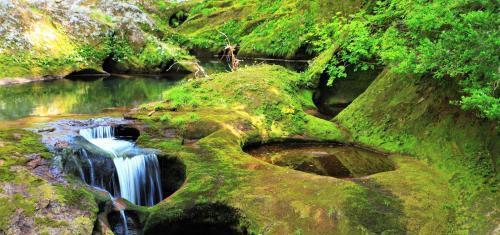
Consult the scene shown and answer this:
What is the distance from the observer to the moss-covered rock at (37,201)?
666 centimetres

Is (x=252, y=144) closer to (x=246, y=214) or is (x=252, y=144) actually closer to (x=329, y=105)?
(x=246, y=214)

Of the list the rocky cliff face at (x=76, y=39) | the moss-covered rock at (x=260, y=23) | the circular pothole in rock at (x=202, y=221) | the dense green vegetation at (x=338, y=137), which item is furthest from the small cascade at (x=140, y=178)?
the rocky cliff face at (x=76, y=39)

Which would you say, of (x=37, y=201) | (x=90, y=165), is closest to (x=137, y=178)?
(x=90, y=165)

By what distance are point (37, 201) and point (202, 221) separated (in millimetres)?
2611

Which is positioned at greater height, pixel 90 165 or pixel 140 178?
pixel 90 165

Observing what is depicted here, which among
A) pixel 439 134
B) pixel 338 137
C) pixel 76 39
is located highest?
pixel 76 39

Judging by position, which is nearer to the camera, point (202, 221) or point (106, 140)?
point (202, 221)

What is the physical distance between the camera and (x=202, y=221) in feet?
26.1

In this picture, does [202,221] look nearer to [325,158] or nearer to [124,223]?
[124,223]

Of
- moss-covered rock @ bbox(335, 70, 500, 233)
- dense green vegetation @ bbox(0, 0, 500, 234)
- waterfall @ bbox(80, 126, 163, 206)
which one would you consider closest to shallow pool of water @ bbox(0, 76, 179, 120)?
dense green vegetation @ bbox(0, 0, 500, 234)

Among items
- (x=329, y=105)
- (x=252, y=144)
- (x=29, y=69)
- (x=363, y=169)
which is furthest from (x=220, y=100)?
(x=29, y=69)

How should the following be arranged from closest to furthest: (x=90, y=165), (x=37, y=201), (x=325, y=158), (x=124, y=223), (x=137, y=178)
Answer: (x=37, y=201) < (x=124, y=223) < (x=90, y=165) < (x=137, y=178) < (x=325, y=158)

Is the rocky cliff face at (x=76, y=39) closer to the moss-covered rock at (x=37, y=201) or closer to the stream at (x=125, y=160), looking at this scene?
the stream at (x=125, y=160)

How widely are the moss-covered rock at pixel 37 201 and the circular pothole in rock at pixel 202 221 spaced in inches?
45.3
